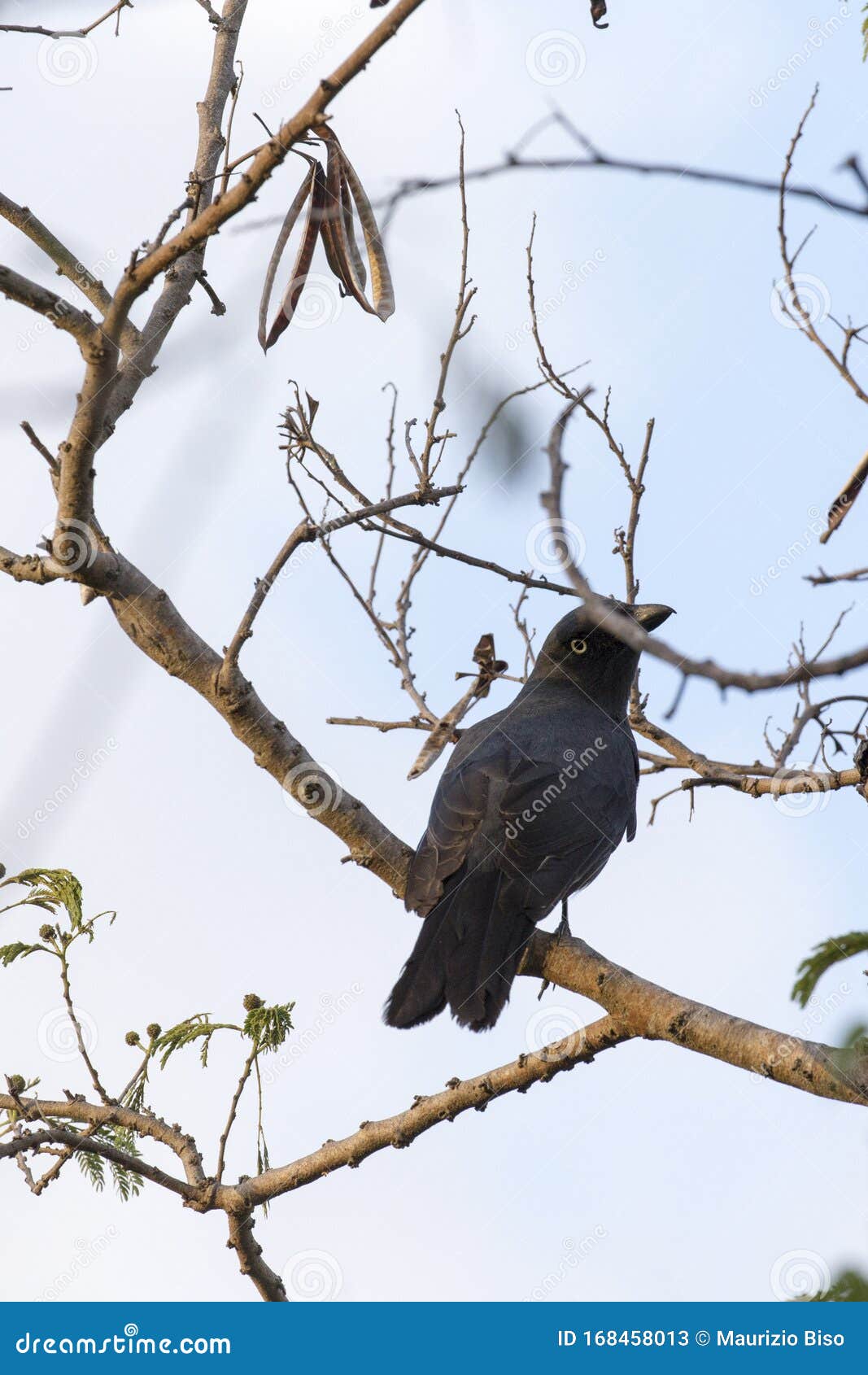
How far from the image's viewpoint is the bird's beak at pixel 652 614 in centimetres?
519

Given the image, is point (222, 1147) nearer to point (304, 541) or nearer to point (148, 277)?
point (304, 541)

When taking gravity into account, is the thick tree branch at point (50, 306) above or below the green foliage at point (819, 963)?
above

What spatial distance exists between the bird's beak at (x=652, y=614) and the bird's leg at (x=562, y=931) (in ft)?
4.07

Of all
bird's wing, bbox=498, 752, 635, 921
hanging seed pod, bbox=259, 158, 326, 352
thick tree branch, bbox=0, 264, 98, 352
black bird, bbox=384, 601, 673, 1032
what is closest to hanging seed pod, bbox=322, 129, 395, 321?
hanging seed pod, bbox=259, 158, 326, 352

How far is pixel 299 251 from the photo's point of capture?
290cm

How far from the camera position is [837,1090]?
2812mm

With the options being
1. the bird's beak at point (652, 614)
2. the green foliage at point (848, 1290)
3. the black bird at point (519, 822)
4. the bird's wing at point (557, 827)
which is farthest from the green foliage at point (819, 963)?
the bird's beak at point (652, 614)

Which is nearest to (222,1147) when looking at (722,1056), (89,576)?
(722,1056)

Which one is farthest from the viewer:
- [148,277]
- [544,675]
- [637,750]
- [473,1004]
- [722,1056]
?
[544,675]

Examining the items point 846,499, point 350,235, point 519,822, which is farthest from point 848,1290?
point 519,822

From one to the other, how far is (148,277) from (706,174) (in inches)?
38.5

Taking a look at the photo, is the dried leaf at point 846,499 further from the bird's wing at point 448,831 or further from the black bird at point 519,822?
the bird's wing at point 448,831

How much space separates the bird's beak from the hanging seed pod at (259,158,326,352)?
102 inches

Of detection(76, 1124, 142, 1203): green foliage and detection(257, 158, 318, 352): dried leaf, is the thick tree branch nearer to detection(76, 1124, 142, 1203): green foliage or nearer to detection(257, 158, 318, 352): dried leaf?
detection(257, 158, 318, 352): dried leaf
